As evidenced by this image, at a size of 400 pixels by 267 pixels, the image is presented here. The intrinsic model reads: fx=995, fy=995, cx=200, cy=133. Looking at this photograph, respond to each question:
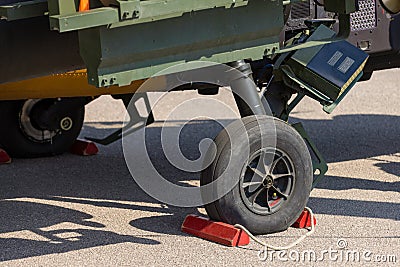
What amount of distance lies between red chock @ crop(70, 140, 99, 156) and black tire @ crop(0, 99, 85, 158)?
6cm

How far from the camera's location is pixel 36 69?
5.47 meters

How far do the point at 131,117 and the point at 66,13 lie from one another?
3.06m

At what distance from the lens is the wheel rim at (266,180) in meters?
5.65

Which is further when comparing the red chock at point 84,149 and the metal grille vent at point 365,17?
the red chock at point 84,149

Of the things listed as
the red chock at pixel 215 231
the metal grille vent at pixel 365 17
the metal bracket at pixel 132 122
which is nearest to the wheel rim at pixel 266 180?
the red chock at pixel 215 231

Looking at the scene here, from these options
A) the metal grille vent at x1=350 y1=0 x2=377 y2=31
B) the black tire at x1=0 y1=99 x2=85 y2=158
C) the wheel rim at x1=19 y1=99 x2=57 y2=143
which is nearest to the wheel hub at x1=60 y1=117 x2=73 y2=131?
the black tire at x1=0 y1=99 x2=85 y2=158

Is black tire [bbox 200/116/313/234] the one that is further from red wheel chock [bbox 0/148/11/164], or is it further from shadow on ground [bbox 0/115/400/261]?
red wheel chock [bbox 0/148/11/164]

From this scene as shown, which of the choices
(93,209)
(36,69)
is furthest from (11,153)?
(36,69)

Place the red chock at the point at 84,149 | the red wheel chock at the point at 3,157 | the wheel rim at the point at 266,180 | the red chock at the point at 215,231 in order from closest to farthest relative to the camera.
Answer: the red chock at the point at 215,231
the wheel rim at the point at 266,180
the red wheel chock at the point at 3,157
the red chock at the point at 84,149

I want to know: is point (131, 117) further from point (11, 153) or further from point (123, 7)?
point (123, 7)

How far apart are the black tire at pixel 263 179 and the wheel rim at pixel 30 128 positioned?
8.56 feet

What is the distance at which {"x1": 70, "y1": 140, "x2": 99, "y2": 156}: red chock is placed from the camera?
26.5 ft

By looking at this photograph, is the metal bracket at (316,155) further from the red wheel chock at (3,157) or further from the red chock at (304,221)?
the red wheel chock at (3,157)

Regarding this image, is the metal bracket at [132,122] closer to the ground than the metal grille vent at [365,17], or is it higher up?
closer to the ground
